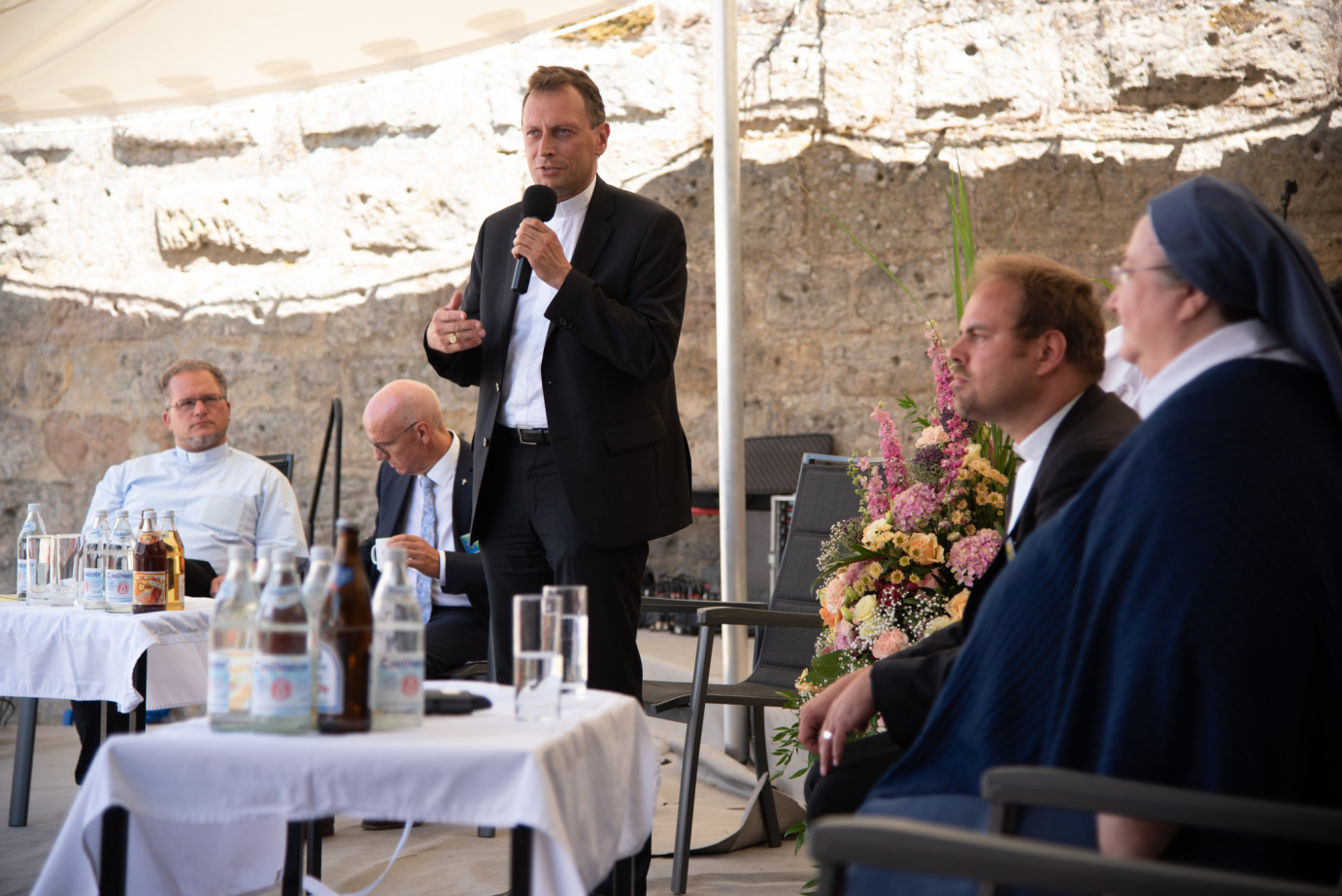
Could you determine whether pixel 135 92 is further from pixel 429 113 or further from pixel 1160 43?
pixel 1160 43

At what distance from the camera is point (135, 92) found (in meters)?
4.91

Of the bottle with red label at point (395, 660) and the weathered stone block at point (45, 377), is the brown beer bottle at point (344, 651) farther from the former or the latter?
the weathered stone block at point (45, 377)

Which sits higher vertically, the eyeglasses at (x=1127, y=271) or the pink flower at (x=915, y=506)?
the eyeglasses at (x=1127, y=271)

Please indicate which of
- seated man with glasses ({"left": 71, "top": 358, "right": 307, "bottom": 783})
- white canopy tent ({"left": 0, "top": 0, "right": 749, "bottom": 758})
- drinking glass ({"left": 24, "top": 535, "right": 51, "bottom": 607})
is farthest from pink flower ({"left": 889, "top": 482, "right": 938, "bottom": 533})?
seated man with glasses ({"left": 71, "top": 358, "right": 307, "bottom": 783})

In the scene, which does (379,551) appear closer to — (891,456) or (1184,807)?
(891,456)

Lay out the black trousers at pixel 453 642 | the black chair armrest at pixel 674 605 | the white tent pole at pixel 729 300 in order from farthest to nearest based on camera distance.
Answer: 1. the white tent pole at pixel 729 300
2. the black trousers at pixel 453 642
3. the black chair armrest at pixel 674 605

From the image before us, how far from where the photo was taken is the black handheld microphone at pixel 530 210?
242 cm

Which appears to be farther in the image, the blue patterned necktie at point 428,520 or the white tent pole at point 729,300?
the white tent pole at point 729,300

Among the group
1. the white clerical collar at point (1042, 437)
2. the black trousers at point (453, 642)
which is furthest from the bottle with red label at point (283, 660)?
the black trousers at point (453, 642)

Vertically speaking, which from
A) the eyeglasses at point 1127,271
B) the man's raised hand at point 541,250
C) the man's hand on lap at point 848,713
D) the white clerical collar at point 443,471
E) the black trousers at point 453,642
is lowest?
the black trousers at point 453,642

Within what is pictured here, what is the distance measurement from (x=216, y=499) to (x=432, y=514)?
0.96m

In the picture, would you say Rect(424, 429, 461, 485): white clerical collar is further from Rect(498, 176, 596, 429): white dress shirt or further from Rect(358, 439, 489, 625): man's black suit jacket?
Rect(498, 176, 596, 429): white dress shirt

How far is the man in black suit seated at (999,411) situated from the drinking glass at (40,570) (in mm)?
2012

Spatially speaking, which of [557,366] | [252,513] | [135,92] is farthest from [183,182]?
[557,366]
